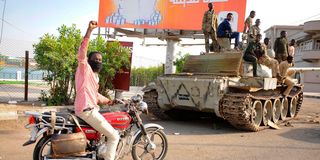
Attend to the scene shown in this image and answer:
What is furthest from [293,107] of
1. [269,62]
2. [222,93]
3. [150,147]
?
[150,147]

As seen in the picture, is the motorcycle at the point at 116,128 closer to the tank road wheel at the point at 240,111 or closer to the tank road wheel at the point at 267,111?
the tank road wheel at the point at 240,111

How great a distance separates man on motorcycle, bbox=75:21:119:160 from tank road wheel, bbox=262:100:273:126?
6382mm

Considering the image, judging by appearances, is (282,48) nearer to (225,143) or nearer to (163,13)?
(225,143)

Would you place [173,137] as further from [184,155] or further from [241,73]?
[241,73]

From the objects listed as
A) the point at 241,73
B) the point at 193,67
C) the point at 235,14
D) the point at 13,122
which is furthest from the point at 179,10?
the point at 13,122

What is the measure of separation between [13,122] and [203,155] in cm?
506

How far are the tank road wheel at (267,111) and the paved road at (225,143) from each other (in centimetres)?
45

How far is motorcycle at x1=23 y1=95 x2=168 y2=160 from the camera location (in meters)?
4.66

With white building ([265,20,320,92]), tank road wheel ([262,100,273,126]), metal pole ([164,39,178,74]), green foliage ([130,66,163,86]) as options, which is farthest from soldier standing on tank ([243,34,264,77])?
white building ([265,20,320,92])

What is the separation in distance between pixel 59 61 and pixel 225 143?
6009mm

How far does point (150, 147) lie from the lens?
5.50 m

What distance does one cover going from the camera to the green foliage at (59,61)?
38.1 feet

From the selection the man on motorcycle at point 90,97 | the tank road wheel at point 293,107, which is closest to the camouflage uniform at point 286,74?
the tank road wheel at point 293,107

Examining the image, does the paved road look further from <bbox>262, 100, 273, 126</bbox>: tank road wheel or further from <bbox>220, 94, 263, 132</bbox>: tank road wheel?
<bbox>262, 100, 273, 126</bbox>: tank road wheel
